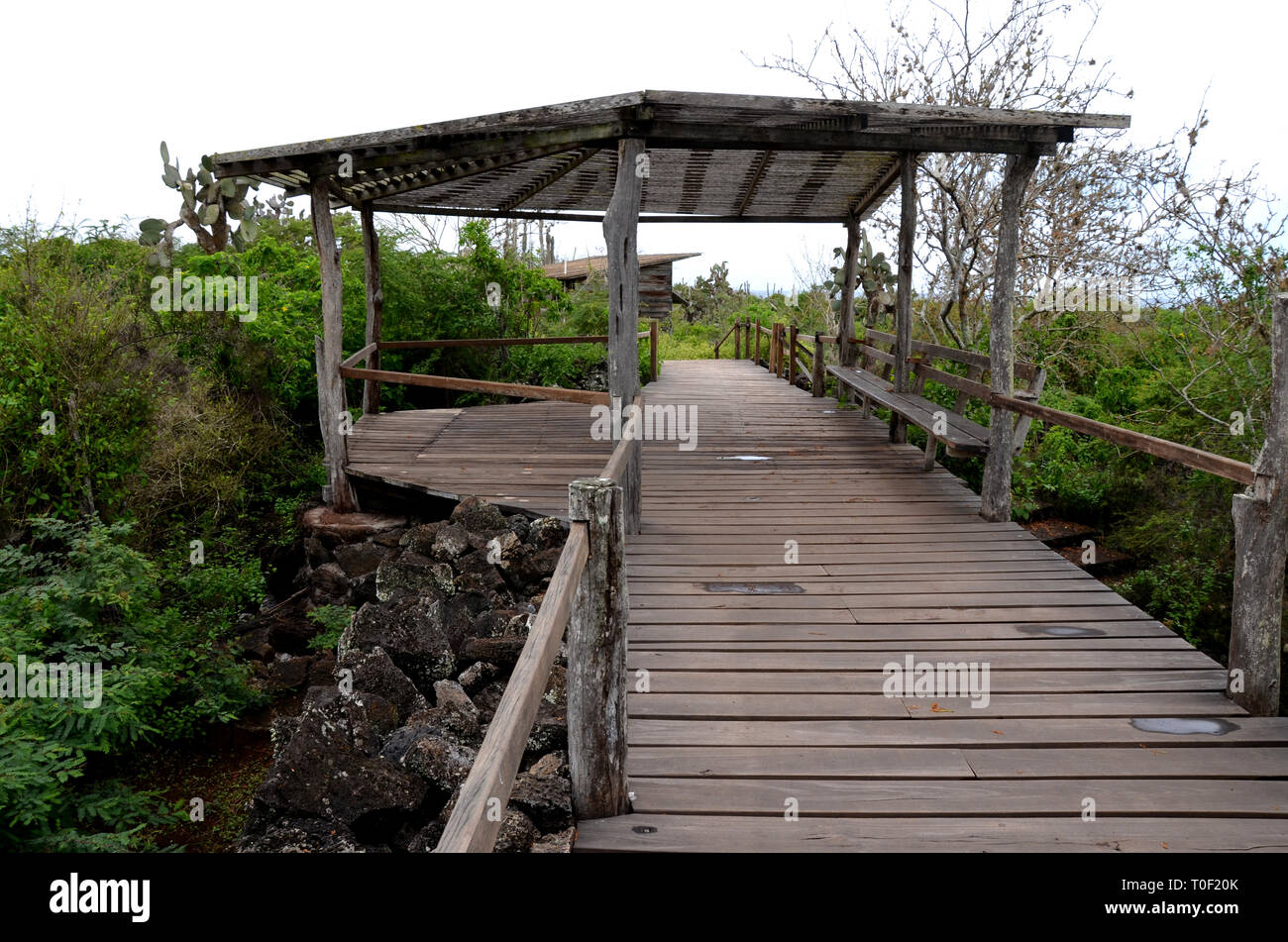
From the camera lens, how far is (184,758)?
626 centimetres

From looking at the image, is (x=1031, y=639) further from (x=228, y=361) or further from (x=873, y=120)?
(x=228, y=361)


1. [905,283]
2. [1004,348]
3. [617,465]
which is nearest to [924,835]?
[617,465]

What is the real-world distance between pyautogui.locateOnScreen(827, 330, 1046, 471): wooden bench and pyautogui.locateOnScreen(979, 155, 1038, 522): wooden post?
132mm

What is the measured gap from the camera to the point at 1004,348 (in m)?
6.84

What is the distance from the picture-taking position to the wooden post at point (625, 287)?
248 inches

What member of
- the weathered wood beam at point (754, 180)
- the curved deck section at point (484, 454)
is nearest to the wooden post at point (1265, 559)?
the curved deck section at point (484, 454)

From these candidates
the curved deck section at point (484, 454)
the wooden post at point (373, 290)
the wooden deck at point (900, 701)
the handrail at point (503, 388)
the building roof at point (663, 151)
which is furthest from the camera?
the wooden post at point (373, 290)

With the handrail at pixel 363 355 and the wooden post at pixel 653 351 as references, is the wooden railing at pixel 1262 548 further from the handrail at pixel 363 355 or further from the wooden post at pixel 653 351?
the wooden post at pixel 653 351

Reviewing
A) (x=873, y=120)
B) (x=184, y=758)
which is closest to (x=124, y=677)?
(x=184, y=758)

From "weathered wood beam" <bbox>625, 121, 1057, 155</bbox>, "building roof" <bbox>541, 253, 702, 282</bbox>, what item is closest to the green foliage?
"weathered wood beam" <bbox>625, 121, 1057, 155</bbox>

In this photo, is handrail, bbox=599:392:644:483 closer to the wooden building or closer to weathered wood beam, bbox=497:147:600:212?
weathered wood beam, bbox=497:147:600:212

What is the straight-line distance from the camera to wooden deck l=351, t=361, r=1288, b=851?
297cm

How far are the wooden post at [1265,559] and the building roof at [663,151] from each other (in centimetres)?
311
